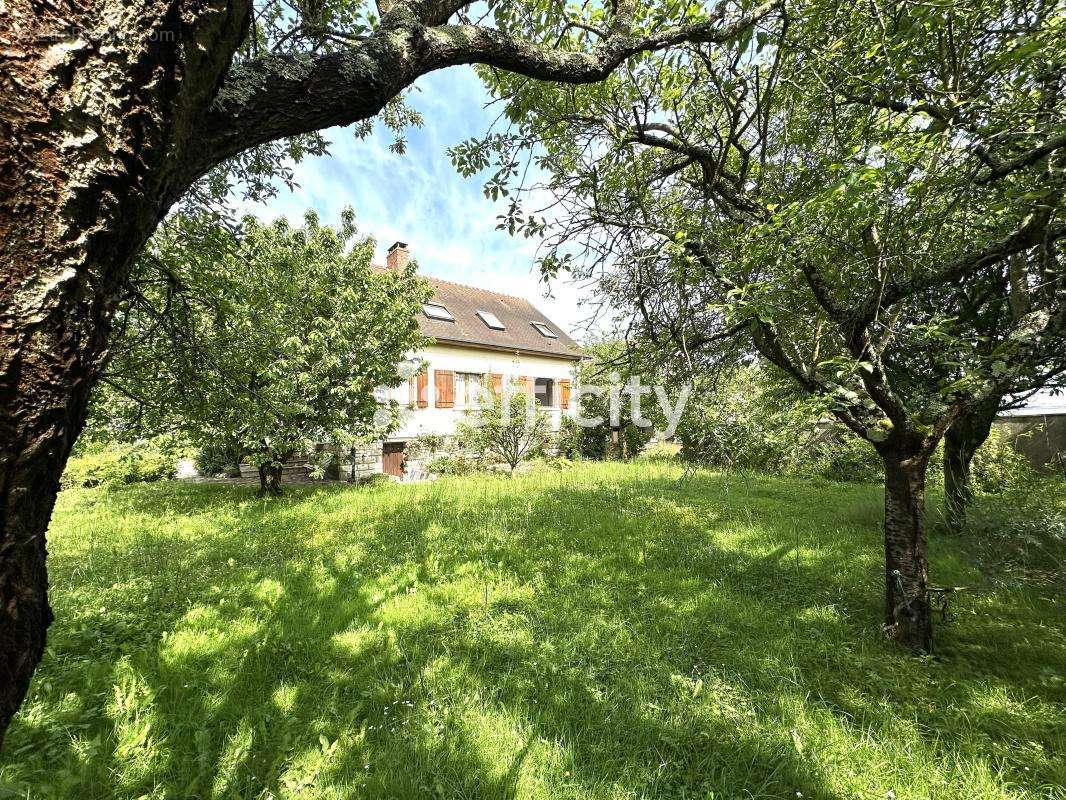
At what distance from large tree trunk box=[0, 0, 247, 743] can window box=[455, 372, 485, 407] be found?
1338cm

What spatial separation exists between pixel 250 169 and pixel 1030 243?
554 centimetres

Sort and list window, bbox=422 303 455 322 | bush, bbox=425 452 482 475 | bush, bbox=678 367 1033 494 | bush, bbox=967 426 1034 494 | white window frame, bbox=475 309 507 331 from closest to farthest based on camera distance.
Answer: bush, bbox=678 367 1033 494 < bush, bbox=967 426 1034 494 < bush, bbox=425 452 482 475 < window, bbox=422 303 455 322 < white window frame, bbox=475 309 507 331

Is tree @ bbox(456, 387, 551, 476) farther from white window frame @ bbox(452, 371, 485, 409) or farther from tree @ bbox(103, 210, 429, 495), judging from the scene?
tree @ bbox(103, 210, 429, 495)

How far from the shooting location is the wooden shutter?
45.2ft

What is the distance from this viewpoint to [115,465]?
10.5 metres

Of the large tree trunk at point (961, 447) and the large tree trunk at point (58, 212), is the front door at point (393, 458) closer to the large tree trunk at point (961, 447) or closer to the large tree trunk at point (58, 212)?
the large tree trunk at point (961, 447)

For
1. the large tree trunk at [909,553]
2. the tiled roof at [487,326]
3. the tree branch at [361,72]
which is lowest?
the large tree trunk at [909,553]

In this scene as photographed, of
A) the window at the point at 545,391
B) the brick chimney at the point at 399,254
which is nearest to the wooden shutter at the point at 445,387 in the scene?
the window at the point at 545,391

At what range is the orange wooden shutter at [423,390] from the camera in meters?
13.3

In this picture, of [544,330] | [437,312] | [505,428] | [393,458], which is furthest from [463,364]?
[544,330]

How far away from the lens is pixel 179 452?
9.16 meters

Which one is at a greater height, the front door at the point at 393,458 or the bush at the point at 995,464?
the bush at the point at 995,464

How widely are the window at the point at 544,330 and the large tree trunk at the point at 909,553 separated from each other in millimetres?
16575

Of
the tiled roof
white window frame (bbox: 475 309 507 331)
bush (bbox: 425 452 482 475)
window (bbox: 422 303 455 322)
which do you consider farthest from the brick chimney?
bush (bbox: 425 452 482 475)
